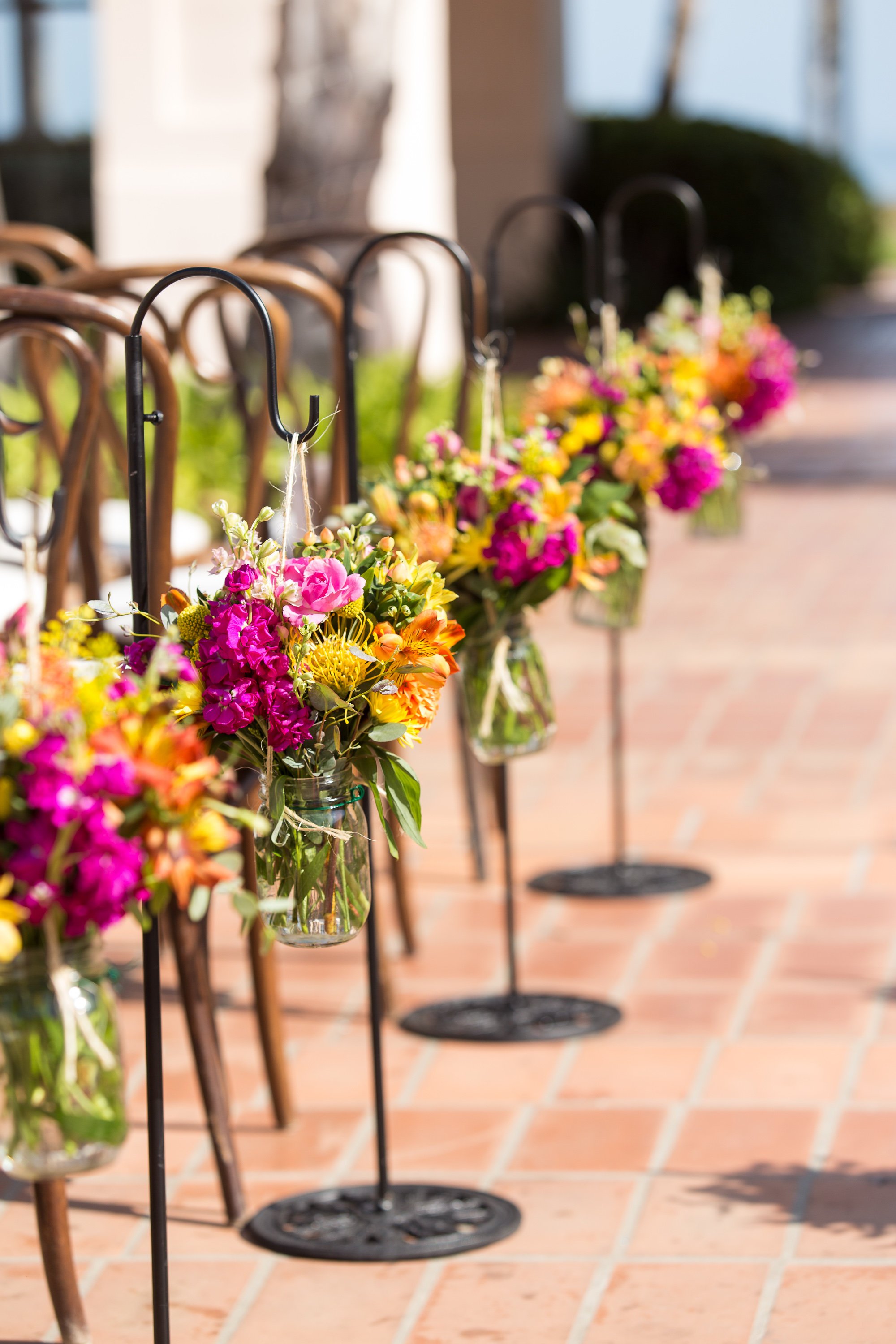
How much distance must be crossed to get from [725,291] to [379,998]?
15.9m

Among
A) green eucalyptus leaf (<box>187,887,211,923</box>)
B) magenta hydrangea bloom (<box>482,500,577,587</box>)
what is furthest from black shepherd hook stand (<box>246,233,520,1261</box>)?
green eucalyptus leaf (<box>187,887,211,923</box>)

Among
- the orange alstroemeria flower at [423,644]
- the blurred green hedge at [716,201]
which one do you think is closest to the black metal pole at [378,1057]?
the orange alstroemeria flower at [423,644]

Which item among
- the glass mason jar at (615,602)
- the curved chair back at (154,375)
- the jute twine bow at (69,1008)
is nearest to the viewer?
the jute twine bow at (69,1008)

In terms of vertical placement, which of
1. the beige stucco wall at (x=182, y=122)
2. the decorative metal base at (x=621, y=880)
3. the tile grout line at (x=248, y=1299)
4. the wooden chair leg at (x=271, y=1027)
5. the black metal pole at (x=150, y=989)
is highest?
the beige stucco wall at (x=182, y=122)

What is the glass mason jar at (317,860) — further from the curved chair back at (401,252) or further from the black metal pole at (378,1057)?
the curved chair back at (401,252)

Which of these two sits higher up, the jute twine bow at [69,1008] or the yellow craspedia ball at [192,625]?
the yellow craspedia ball at [192,625]

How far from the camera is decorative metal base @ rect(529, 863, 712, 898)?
14.6 ft

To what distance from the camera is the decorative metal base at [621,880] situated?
14.6 ft

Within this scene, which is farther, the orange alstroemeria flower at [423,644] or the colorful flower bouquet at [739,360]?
Result: the colorful flower bouquet at [739,360]

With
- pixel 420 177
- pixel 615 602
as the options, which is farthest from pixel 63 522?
pixel 420 177

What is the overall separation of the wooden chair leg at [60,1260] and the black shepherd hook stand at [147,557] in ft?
0.78

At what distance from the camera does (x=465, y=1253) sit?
9.34 ft

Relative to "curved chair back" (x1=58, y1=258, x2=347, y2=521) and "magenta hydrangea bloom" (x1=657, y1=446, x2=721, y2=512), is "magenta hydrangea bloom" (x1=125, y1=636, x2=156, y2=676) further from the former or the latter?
"magenta hydrangea bloom" (x1=657, y1=446, x2=721, y2=512)

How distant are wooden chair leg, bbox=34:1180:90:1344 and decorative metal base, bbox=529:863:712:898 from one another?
203 centimetres
